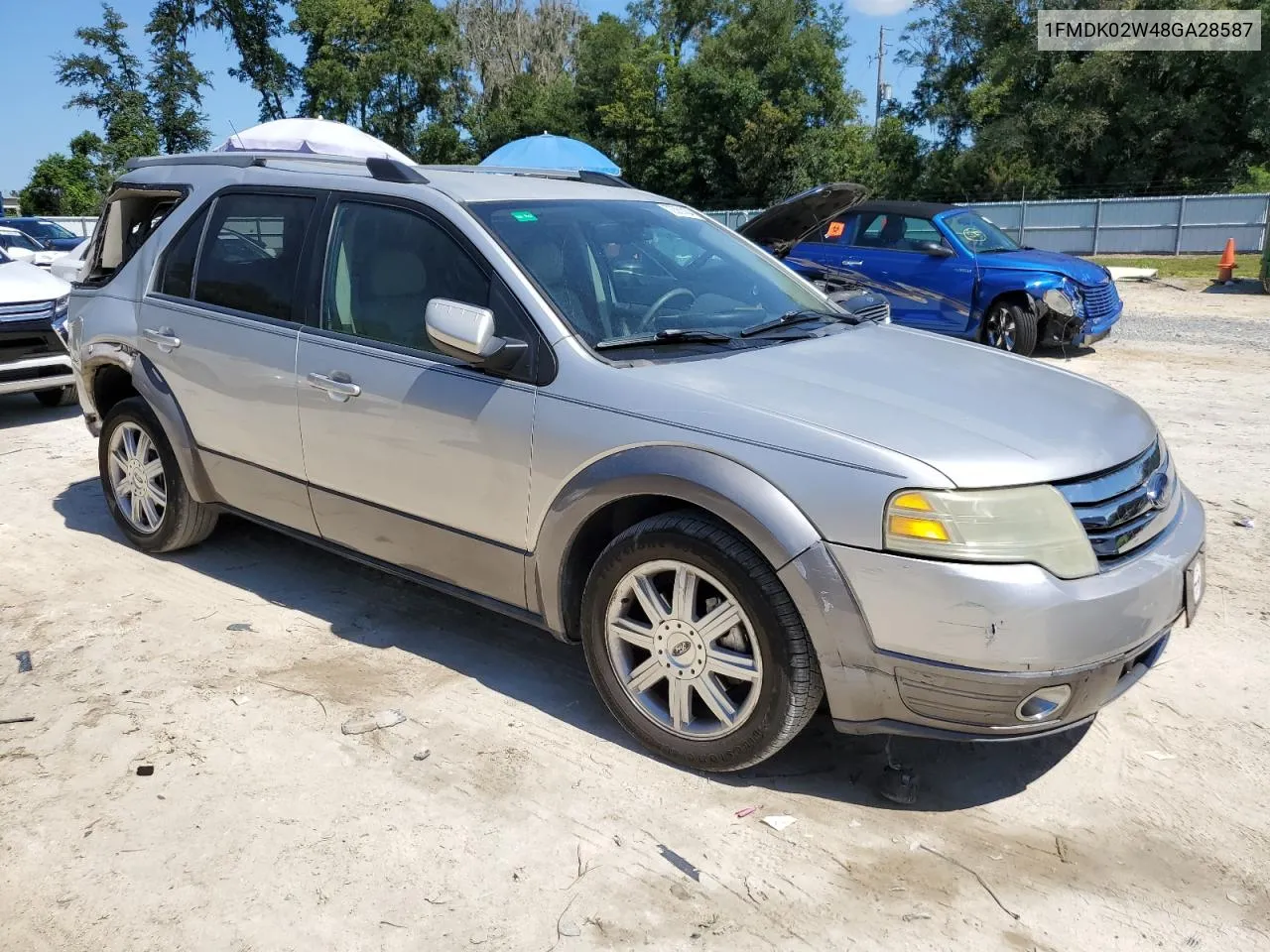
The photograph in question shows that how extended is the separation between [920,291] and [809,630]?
9118 millimetres

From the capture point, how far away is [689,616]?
10.0ft

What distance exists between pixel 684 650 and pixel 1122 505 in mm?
1323

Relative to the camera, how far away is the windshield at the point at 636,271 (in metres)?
3.51

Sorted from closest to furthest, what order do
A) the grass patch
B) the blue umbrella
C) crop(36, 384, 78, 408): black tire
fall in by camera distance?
crop(36, 384, 78, 408): black tire → the blue umbrella → the grass patch

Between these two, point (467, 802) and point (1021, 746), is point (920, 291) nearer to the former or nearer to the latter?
point (1021, 746)

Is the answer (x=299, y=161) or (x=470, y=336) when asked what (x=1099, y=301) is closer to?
(x=299, y=161)

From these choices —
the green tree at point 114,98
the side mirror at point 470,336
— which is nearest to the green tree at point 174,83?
the green tree at point 114,98

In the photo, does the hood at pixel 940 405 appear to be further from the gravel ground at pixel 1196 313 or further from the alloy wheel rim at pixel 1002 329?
the gravel ground at pixel 1196 313

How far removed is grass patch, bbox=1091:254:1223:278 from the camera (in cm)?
2083

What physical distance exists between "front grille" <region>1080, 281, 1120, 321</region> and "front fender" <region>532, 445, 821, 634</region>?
9.22 meters

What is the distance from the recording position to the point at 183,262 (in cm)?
462

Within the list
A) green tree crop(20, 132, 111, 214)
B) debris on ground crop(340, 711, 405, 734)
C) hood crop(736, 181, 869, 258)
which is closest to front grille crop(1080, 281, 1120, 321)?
hood crop(736, 181, 869, 258)

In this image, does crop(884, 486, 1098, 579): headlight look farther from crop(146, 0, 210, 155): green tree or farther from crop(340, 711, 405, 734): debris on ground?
crop(146, 0, 210, 155): green tree

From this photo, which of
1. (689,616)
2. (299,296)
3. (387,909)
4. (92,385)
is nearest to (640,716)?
(689,616)
